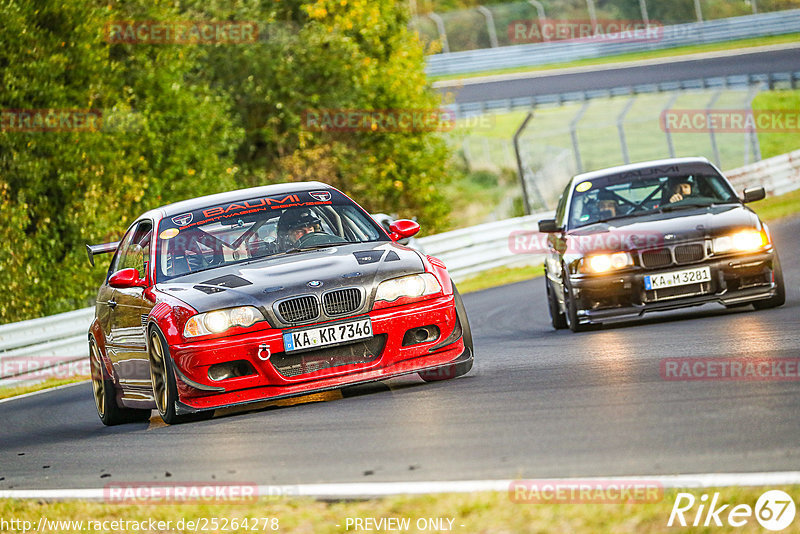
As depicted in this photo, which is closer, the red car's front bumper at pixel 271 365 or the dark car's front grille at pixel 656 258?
the red car's front bumper at pixel 271 365

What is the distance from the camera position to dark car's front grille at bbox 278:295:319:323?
7574mm

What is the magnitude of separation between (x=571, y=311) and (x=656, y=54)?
38677 mm

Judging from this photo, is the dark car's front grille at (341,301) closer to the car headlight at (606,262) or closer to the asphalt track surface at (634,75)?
the car headlight at (606,262)

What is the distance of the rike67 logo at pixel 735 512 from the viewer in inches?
158

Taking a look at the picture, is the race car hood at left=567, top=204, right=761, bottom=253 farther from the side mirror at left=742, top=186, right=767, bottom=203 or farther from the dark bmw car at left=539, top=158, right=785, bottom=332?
the side mirror at left=742, top=186, right=767, bottom=203

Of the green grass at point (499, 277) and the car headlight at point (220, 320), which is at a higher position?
the car headlight at point (220, 320)

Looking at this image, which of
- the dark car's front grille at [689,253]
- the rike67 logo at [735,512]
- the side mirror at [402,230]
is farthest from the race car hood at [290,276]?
the rike67 logo at [735,512]

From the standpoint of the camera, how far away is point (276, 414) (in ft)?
25.5

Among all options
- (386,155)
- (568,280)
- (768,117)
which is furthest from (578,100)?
(568,280)

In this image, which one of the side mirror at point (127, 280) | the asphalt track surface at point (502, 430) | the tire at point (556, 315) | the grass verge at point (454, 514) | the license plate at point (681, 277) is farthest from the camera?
the tire at point (556, 315)

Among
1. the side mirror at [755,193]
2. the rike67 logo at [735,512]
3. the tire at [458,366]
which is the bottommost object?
the side mirror at [755,193]

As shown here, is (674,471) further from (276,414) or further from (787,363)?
(276,414)

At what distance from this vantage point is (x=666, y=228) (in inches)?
411

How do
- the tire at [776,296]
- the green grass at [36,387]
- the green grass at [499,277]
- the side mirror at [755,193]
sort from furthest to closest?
the green grass at [499,277] < the green grass at [36,387] < the side mirror at [755,193] < the tire at [776,296]
